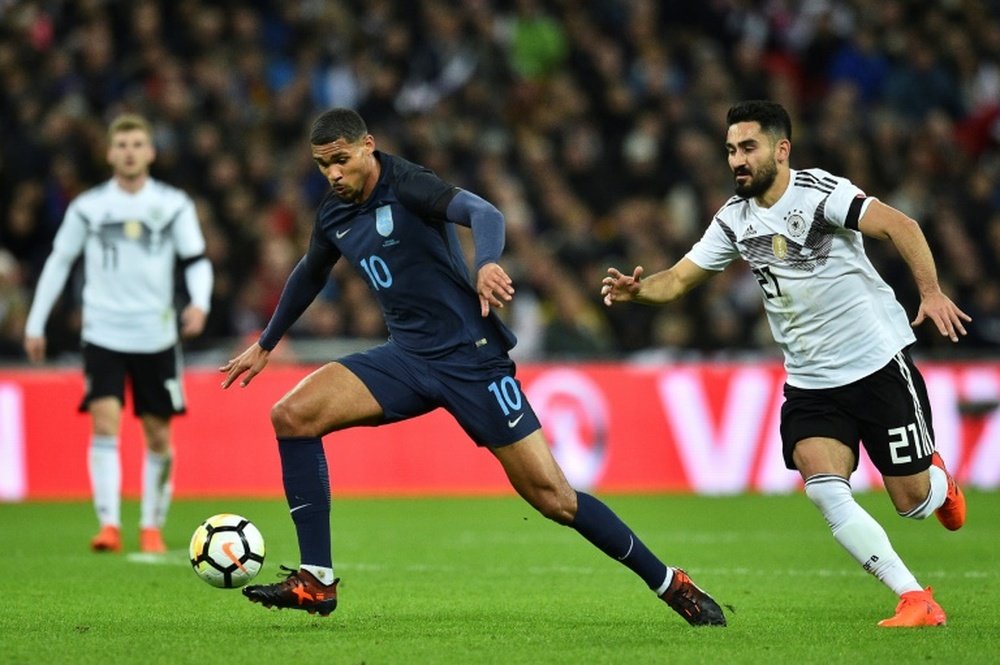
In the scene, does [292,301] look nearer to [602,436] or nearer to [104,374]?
[104,374]

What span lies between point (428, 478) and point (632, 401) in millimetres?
1997

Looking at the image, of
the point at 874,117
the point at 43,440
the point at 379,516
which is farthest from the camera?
the point at 874,117

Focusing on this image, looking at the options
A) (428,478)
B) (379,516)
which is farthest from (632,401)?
(379,516)

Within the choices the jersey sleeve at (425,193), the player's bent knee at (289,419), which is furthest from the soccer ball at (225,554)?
the jersey sleeve at (425,193)

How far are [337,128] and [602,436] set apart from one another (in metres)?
8.61

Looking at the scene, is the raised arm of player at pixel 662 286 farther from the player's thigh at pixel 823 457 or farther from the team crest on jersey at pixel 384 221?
the team crest on jersey at pixel 384 221

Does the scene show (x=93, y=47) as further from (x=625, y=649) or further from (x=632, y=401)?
(x=625, y=649)

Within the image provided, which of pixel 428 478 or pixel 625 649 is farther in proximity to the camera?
pixel 428 478

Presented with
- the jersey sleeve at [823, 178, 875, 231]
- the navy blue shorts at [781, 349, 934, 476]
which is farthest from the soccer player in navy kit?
the jersey sleeve at [823, 178, 875, 231]

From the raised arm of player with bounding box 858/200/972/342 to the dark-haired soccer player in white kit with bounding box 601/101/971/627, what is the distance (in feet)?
0.55

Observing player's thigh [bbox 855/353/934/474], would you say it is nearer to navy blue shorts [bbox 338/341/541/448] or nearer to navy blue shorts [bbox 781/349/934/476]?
navy blue shorts [bbox 781/349/934/476]

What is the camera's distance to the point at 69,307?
1612 cm

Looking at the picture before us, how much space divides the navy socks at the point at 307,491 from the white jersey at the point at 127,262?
3.80m

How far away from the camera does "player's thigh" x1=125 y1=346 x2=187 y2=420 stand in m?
10.9
